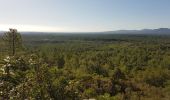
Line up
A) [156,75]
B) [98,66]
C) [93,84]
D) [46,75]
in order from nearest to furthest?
[46,75] → [93,84] → [156,75] → [98,66]

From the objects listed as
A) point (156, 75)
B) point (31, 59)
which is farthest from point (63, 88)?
point (156, 75)

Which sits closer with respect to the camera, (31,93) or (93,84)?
(31,93)

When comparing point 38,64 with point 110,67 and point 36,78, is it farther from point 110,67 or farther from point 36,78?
point 110,67

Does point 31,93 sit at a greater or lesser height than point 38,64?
lesser

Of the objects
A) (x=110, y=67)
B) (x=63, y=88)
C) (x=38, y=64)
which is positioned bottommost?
(x=110, y=67)

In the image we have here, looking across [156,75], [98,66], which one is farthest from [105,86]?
[98,66]

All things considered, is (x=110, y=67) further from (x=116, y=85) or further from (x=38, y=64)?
(x=38, y=64)

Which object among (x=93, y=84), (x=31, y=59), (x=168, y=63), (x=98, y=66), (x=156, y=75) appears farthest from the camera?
(x=168, y=63)

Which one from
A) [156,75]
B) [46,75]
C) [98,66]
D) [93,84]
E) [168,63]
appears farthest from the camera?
[168,63]

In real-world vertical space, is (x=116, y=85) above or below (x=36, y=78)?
below
